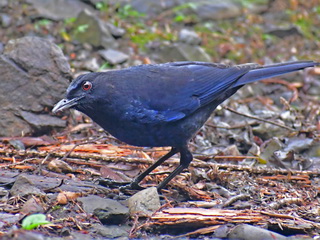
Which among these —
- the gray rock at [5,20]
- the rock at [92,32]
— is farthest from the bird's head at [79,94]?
the gray rock at [5,20]

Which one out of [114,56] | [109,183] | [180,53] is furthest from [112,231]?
[180,53]

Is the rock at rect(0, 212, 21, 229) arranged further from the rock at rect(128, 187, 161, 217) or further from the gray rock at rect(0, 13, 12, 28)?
the gray rock at rect(0, 13, 12, 28)

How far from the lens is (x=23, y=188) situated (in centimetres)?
479

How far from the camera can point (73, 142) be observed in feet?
20.5

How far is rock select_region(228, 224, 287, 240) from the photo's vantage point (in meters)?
4.22

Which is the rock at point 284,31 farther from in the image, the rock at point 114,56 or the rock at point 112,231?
the rock at point 112,231

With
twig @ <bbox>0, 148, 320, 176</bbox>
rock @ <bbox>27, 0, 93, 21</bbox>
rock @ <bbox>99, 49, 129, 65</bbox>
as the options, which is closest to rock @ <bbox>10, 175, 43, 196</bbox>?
twig @ <bbox>0, 148, 320, 176</bbox>

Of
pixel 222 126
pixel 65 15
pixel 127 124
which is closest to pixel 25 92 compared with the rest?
pixel 127 124

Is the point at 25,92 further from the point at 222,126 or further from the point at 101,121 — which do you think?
the point at 222,126

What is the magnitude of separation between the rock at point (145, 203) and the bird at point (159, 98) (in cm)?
61

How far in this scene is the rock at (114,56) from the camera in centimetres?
886

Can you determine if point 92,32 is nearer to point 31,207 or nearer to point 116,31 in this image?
point 116,31

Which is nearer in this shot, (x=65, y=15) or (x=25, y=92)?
(x=25, y=92)

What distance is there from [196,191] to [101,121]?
3.38 ft
